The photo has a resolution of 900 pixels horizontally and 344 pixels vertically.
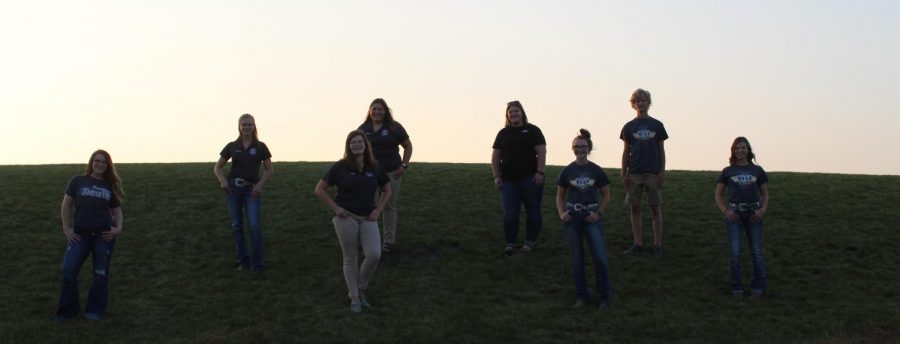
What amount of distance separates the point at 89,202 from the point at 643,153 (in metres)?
7.08

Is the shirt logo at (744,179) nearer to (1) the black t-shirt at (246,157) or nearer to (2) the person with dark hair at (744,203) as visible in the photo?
(2) the person with dark hair at (744,203)

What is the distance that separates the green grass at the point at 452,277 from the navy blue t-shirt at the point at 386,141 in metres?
1.52

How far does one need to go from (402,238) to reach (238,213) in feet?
10.6

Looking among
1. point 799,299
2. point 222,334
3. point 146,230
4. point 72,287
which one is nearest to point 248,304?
point 222,334

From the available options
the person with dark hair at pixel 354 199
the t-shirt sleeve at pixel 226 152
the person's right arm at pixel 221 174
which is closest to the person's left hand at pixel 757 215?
the person with dark hair at pixel 354 199

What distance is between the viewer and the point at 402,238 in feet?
47.1

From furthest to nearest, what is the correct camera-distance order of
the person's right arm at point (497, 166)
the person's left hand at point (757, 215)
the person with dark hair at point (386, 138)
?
the person's right arm at point (497, 166)
the person with dark hair at point (386, 138)
the person's left hand at point (757, 215)

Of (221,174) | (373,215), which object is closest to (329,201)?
(373,215)

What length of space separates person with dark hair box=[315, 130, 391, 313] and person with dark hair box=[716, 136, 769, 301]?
13.7 ft

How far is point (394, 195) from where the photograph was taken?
41.0 feet

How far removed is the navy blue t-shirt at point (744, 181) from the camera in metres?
10.6

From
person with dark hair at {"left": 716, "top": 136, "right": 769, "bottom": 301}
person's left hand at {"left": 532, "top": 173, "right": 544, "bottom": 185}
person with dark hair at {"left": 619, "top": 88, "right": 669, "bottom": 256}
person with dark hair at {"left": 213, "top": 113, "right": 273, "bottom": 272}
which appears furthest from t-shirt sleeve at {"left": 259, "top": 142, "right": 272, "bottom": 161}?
person with dark hair at {"left": 716, "top": 136, "right": 769, "bottom": 301}

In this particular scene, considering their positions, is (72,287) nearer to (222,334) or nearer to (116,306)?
(116,306)

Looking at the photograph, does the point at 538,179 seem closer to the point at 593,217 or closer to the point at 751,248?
the point at 593,217
